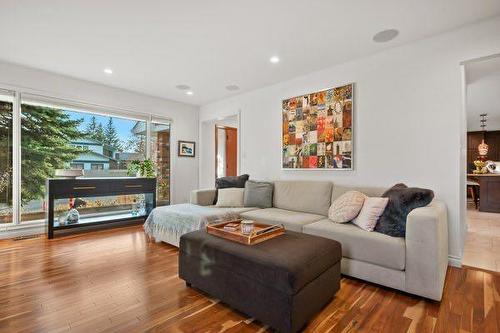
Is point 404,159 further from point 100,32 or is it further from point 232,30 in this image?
point 100,32

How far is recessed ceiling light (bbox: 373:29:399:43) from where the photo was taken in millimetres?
2574

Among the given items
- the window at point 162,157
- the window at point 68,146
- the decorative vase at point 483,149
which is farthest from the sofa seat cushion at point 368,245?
the decorative vase at point 483,149

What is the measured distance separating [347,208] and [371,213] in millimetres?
271

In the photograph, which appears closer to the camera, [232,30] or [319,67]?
[232,30]

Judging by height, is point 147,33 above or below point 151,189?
above

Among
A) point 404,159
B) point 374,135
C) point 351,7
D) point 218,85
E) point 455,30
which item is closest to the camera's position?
point 351,7

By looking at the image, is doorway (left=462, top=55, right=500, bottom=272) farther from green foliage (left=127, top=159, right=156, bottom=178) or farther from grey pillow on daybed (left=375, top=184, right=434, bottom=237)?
green foliage (left=127, top=159, right=156, bottom=178)

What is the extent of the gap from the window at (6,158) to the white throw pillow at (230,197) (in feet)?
9.70

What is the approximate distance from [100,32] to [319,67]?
2688mm

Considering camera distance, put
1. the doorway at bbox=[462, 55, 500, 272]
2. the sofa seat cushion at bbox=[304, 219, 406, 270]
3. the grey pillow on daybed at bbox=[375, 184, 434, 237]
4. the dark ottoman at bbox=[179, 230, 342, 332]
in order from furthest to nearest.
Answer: the doorway at bbox=[462, 55, 500, 272] → the grey pillow on daybed at bbox=[375, 184, 434, 237] → the sofa seat cushion at bbox=[304, 219, 406, 270] → the dark ottoman at bbox=[179, 230, 342, 332]

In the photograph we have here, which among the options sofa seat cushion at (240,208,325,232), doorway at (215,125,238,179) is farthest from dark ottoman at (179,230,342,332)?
doorway at (215,125,238,179)

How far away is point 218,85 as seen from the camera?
14.2ft

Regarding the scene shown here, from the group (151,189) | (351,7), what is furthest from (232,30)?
(151,189)

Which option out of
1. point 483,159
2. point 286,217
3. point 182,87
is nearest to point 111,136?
point 182,87
